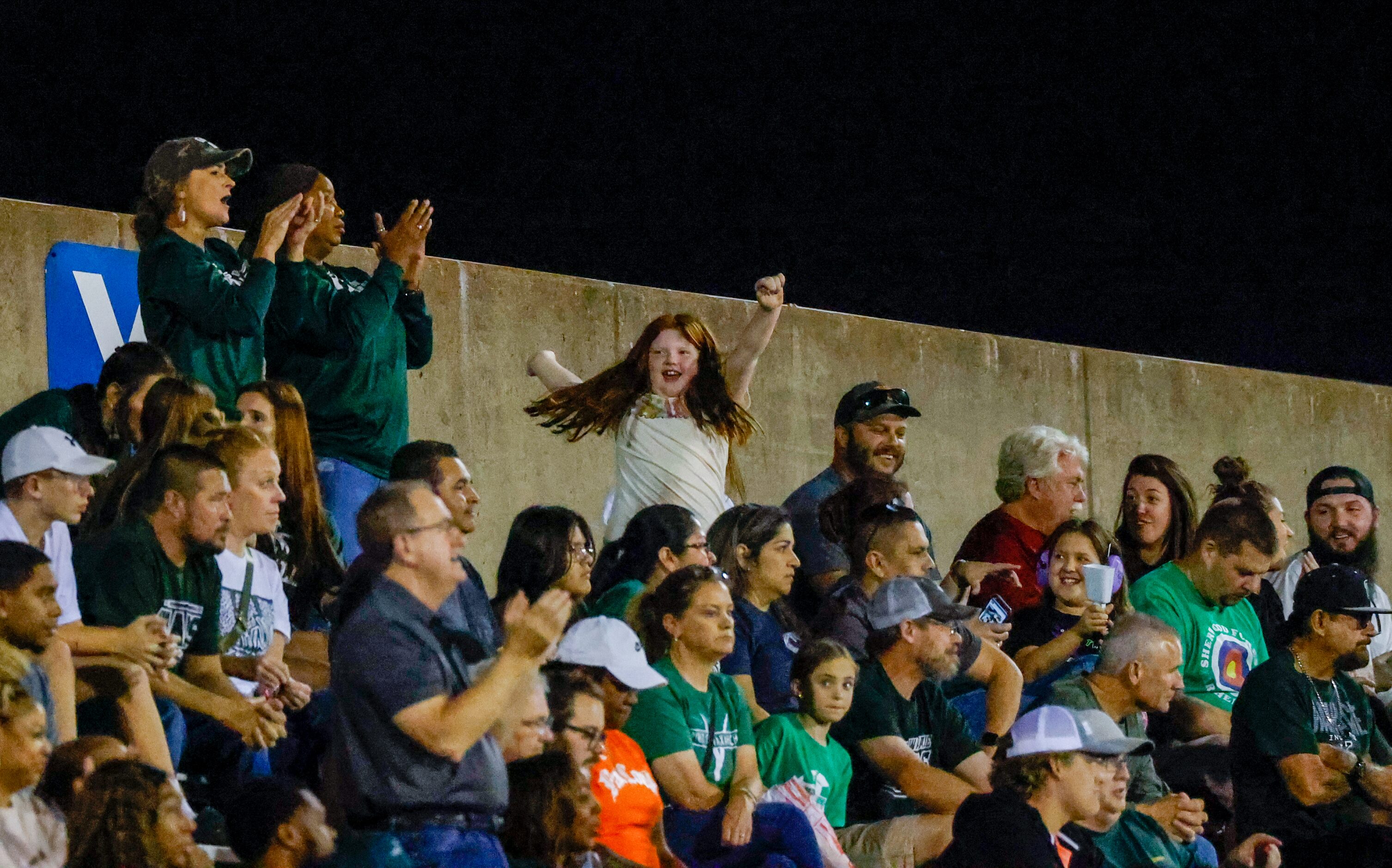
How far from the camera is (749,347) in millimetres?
8086

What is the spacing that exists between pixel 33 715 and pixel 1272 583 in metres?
5.95

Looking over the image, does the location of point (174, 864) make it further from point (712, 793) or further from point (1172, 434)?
point (1172, 434)

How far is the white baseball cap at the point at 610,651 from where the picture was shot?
17.7 ft

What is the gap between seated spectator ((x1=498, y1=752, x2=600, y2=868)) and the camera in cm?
473

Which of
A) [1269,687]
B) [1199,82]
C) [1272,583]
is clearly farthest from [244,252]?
[1199,82]

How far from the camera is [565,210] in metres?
13.0

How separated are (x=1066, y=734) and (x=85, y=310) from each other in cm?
359

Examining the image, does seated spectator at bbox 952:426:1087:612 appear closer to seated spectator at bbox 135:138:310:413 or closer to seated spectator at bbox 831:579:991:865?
seated spectator at bbox 831:579:991:865

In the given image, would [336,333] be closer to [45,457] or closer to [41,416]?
[41,416]

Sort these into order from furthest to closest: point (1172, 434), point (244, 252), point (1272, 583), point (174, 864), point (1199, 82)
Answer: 1. point (1199, 82)
2. point (1172, 434)
3. point (1272, 583)
4. point (244, 252)
5. point (174, 864)

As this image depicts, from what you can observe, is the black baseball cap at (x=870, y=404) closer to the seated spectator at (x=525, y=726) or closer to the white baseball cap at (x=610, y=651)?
the white baseball cap at (x=610, y=651)

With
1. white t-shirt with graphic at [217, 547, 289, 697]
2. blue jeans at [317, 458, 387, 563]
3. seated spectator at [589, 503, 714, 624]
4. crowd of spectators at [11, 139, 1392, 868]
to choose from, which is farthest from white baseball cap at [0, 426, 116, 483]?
seated spectator at [589, 503, 714, 624]

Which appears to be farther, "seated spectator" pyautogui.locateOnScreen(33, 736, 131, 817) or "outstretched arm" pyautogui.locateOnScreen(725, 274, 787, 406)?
"outstretched arm" pyautogui.locateOnScreen(725, 274, 787, 406)

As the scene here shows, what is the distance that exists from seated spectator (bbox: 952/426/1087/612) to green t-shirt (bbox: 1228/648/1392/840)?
1263 mm
